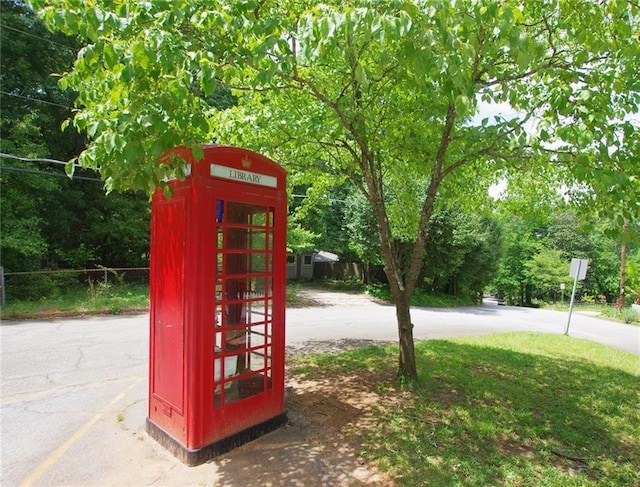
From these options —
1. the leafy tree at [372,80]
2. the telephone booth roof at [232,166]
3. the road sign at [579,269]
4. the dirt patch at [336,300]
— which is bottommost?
the dirt patch at [336,300]

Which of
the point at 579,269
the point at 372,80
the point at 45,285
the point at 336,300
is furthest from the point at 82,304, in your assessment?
the point at 579,269

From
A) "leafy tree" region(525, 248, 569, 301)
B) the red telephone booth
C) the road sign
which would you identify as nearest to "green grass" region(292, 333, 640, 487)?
the red telephone booth

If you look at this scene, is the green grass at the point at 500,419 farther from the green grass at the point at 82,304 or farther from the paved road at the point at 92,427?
the green grass at the point at 82,304

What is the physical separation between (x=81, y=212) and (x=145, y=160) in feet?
67.3

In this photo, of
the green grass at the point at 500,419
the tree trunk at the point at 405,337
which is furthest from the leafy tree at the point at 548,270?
the tree trunk at the point at 405,337

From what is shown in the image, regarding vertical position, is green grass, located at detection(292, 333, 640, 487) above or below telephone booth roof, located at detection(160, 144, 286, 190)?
below

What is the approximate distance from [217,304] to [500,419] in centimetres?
350

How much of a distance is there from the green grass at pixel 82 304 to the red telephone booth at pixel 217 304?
10.0 meters

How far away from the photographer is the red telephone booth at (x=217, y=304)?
140 inches

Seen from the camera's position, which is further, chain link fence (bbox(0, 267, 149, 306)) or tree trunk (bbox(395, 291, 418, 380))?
chain link fence (bbox(0, 267, 149, 306))

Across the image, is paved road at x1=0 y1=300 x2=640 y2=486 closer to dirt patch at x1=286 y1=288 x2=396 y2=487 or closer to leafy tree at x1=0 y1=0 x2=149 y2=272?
dirt patch at x1=286 y1=288 x2=396 y2=487

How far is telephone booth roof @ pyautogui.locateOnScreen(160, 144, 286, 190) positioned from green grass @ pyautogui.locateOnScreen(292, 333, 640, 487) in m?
2.78

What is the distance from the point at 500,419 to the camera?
4.68 m

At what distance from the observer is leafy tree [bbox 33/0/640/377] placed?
9.07 feet
